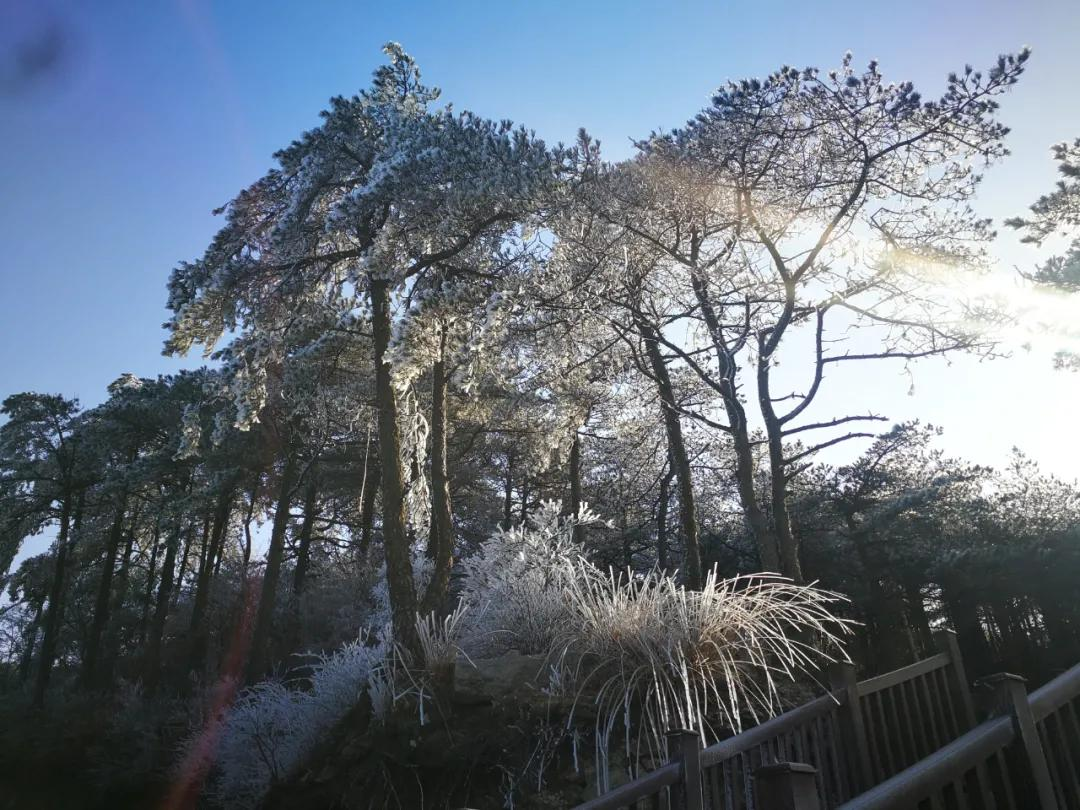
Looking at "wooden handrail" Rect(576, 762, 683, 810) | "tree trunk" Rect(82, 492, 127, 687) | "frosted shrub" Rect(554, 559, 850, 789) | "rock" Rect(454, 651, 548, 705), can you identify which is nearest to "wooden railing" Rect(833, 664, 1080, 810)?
"wooden handrail" Rect(576, 762, 683, 810)

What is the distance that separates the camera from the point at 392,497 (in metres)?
8.25

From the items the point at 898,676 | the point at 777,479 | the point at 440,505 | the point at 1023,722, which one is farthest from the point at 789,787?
the point at 440,505

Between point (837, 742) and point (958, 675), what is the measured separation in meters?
1.17

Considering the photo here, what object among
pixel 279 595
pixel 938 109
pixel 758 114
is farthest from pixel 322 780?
pixel 279 595

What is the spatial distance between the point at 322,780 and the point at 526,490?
15.5 meters

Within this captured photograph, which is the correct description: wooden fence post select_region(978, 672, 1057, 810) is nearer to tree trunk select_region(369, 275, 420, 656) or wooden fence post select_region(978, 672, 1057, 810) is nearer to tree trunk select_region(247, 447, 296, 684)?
tree trunk select_region(369, 275, 420, 656)

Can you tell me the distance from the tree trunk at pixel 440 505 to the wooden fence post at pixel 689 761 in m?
6.13

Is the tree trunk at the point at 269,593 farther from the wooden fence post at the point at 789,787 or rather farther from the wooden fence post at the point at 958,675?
the wooden fence post at the point at 789,787

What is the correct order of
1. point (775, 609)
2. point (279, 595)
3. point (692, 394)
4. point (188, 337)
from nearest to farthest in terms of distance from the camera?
1. point (775, 609)
2. point (188, 337)
3. point (692, 394)
4. point (279, 595)

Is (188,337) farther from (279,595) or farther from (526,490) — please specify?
(526,490)

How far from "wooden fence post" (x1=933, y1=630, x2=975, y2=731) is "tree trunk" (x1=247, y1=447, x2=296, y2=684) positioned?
11.8 metres

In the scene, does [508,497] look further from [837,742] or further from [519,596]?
[837,742]

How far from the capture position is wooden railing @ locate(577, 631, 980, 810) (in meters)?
2.77

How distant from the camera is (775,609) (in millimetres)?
4906
